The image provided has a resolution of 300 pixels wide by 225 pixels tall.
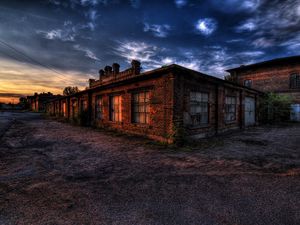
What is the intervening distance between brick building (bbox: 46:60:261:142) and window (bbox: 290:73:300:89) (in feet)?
34.2

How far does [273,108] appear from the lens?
18.4 metres

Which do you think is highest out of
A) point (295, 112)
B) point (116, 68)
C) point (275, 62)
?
point (275, 62)

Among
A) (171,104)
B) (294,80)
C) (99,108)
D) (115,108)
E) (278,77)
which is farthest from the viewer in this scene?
(278,77)

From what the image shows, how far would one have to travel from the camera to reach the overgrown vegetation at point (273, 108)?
17.8 m

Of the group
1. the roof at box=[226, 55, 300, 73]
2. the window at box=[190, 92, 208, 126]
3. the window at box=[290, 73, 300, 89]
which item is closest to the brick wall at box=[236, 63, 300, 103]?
the window at box=[290, 73, 300, 89]

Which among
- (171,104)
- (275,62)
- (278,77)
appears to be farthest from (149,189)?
(275,62)

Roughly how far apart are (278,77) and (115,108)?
71.7 feet

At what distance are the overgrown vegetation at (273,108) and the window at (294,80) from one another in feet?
9.25

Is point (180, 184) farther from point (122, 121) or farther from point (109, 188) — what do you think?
point (122, 121)

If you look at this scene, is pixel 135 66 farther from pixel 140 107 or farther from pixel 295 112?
pixel 295 112

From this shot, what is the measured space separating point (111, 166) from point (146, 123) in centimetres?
468

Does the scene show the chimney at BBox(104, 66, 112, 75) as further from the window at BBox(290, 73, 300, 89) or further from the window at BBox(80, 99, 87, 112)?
the window at BBox(290, 73, 300, 89)

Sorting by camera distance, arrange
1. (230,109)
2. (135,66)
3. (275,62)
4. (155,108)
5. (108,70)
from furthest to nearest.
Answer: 1. (108,70)
2. (275,62)
3. (135,66)
4. (230,109)
5. (155,108)

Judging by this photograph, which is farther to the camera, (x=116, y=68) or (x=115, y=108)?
(x=116, y=68)
